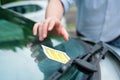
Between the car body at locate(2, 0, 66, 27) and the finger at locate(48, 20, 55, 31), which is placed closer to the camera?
the finger at locate(48, 20, 55, 31)

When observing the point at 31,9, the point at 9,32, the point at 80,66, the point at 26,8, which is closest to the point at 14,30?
the point at 9,32

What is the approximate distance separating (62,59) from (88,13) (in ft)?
3.79

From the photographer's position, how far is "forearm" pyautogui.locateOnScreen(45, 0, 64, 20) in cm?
320

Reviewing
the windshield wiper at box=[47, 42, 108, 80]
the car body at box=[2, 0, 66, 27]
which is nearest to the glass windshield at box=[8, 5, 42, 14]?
the car body at box=[2, 0, 66, 27]

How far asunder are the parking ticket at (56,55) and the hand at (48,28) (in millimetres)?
89

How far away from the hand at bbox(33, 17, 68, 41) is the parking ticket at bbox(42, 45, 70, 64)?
89 millimetres

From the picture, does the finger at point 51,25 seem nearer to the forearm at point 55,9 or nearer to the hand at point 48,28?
the hand at point 48,28

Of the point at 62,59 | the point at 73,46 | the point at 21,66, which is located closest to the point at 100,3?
the point at 73,46

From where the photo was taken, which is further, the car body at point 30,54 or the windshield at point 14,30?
the windshield at point 14,30

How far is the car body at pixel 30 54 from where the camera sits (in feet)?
8.09

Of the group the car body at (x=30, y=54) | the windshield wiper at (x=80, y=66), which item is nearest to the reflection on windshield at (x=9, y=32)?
the car body at (x=30, y=54)

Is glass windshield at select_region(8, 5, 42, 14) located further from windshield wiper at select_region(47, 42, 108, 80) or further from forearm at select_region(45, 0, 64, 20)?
windshield wiper at select_region(47, 42, 108, 80)

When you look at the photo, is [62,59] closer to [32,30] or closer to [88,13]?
[32,30]

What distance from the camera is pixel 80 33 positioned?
3.97 meters
